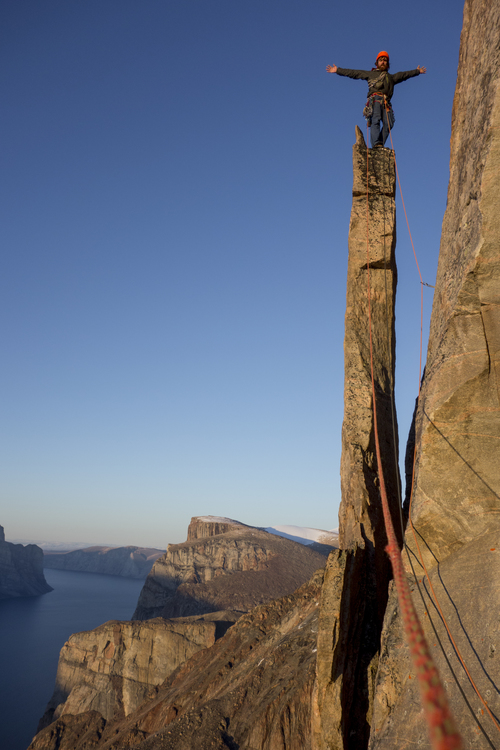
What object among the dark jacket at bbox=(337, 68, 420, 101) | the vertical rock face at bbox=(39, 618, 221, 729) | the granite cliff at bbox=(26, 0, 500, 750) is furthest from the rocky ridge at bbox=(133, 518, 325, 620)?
the dark jacket at bbox=(337, 68, 420, 101)

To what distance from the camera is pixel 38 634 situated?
100812mm

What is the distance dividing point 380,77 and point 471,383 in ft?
30.1

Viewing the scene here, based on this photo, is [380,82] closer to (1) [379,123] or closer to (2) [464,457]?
(1) [379,123]

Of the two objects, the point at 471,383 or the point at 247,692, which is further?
the point at 247,692

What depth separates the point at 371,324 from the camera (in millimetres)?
11570

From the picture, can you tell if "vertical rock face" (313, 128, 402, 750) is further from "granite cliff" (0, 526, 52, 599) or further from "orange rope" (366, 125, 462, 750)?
"granite cliff" (0, 526, 52, 599)

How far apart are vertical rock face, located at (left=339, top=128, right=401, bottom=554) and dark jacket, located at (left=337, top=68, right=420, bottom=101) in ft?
3.74

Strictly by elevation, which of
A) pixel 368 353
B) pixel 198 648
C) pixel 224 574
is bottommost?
pixel 224 574

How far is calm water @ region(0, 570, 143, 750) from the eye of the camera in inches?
2457

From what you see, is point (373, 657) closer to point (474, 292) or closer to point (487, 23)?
point (474, 292)

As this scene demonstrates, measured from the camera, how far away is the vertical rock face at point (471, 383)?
7.03 m

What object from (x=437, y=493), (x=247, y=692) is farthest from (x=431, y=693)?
(x=247, y=692)

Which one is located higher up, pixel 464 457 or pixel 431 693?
pixel 464 457

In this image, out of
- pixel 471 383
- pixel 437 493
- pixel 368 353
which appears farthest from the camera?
pixel 368 353
